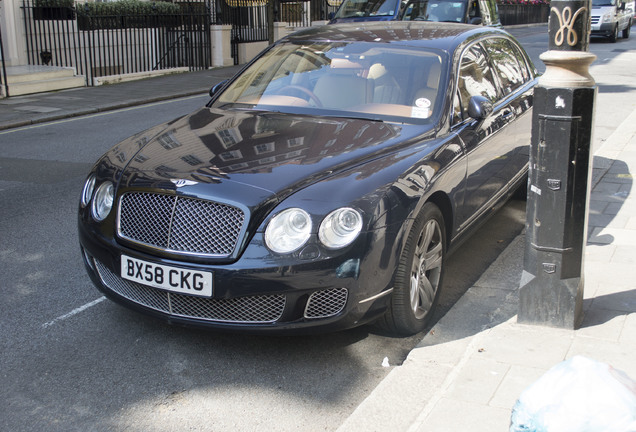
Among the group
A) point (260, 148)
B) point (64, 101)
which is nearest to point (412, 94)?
point (260, 148)

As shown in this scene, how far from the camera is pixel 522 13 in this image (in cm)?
4288

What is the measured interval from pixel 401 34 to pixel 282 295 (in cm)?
264

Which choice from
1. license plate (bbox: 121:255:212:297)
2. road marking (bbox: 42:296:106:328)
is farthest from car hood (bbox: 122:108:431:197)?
road marking (bbox: 42:296:106:328)

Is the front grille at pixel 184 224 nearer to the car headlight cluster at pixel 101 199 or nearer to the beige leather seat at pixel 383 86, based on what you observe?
the car headlight cluster at pixel 101 199

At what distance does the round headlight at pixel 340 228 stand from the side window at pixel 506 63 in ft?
9.07

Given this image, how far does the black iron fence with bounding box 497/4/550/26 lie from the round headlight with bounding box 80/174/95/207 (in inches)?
1466

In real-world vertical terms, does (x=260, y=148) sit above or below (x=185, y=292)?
above

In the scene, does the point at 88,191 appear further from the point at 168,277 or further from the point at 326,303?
the point at 326,303

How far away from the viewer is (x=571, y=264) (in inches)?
153

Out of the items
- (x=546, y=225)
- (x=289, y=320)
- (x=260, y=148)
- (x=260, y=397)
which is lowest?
(x=260, y=397)

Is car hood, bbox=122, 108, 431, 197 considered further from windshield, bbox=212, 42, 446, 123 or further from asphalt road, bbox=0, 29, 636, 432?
asphalt road, bbox=0, 29, 636, 432

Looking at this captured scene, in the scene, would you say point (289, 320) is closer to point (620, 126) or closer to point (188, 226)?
point (188, 226)

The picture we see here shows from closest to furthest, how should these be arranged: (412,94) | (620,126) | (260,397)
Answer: (260,397) < (412,94) < (620,126)

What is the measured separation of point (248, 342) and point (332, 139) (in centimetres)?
125
